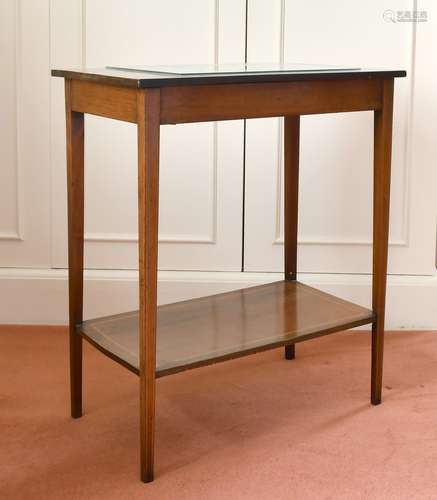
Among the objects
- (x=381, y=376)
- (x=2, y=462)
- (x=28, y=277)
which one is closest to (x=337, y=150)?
(x=381, y=376)

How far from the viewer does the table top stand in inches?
79.0

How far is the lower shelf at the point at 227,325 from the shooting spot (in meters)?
2.28

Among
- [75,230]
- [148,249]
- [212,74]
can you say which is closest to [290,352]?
[75,230]

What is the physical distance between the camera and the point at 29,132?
126 inches

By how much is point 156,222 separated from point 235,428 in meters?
0.69

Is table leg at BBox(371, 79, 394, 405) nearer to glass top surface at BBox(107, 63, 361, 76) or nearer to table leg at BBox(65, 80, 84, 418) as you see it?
glass top surface at BBox(107, 63, 361, 76)

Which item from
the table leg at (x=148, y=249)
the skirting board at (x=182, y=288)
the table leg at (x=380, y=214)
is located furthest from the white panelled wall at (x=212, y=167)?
the table leg at (x=148, y=249)

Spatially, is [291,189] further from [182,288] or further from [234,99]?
[234,99]

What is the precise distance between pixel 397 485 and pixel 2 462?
953mm

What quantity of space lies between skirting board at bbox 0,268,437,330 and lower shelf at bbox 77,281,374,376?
419mm

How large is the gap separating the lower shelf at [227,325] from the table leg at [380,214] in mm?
73

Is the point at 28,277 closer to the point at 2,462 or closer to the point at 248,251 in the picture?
the point at 248,251

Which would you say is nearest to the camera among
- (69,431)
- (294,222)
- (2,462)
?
(2,462)

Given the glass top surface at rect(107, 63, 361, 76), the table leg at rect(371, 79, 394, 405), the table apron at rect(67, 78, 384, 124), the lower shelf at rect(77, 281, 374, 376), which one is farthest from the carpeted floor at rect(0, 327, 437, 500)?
the glass top surface at rect(107, 63, 361, 76)
